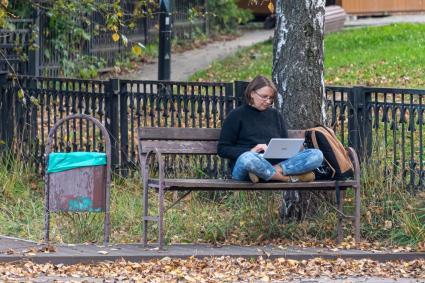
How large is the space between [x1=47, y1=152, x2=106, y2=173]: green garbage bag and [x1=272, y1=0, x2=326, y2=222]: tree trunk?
5.94 ft

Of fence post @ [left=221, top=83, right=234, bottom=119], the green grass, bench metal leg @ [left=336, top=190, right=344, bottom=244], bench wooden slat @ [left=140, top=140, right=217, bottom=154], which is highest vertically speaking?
the green grass

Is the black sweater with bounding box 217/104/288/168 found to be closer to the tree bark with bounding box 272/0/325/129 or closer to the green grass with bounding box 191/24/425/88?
the tree bark with bounding box 272/0/325/129

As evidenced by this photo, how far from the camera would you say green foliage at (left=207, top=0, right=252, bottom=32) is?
29.1m

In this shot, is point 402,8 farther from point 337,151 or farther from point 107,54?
point 337,151

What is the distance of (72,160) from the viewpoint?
1005 centimetres

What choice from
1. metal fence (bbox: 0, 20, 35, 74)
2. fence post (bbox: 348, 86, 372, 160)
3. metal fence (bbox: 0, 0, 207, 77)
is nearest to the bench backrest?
fence post (bbox: 348, 86, 372, 160)

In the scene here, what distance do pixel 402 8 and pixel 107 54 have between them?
10.7 m

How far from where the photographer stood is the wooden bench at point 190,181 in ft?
31.9

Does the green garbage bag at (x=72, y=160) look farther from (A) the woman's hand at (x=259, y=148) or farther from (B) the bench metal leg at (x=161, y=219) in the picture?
(A) the woman's hand at (x=259, y=148)

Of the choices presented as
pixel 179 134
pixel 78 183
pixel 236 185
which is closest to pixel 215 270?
pixel 236 185

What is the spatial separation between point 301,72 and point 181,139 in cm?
129

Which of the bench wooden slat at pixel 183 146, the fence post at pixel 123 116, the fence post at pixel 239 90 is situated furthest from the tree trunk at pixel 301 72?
the fence post at pixel 123 116

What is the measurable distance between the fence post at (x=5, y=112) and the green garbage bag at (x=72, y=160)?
13.5 feet

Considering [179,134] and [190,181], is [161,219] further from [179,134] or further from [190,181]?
[179,134]
